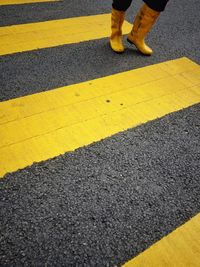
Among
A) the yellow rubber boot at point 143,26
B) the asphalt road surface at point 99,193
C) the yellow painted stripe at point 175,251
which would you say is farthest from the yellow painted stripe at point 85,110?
the yellow painted stripe at point 175,251

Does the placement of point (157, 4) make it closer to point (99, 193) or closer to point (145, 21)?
point (145, 21)

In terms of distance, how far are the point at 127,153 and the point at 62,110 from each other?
1.77ft

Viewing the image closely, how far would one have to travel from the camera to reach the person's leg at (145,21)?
210 cm

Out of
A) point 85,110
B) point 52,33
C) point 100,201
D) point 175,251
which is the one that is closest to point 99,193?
point 100,201

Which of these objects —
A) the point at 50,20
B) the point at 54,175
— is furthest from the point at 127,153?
the point at 50,20

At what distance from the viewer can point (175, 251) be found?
115cm

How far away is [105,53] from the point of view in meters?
2.41

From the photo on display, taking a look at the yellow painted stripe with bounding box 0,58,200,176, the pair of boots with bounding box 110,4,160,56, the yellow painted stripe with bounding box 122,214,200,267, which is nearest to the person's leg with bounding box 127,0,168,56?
the pair of boots with bounding box 110,4,160,56

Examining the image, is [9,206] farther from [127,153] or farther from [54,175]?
[127,153]

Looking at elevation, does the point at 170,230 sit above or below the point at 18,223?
above

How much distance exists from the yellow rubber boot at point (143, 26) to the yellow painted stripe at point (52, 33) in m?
0.41

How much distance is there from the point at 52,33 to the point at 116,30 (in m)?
0.66

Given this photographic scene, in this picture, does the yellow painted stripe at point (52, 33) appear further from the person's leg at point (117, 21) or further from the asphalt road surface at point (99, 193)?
the asphalt road surface at point (99, 193)

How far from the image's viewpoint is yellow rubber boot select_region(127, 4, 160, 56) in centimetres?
220
